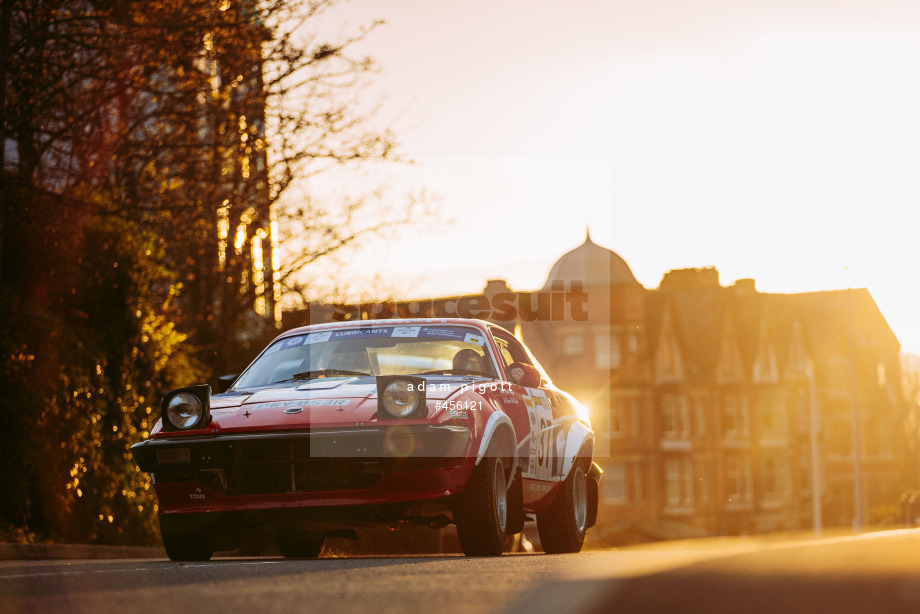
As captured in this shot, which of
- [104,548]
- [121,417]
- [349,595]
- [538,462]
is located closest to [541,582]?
[349,595]

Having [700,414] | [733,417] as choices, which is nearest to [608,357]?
[700,414]

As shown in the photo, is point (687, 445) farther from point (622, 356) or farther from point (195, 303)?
point (195, 303)

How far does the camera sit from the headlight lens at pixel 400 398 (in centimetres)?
740

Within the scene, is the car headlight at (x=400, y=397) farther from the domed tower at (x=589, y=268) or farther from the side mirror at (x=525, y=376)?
the domed tower at (x=589, y=268)

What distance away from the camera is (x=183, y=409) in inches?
306

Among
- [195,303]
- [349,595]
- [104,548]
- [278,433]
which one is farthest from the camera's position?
[195,303]

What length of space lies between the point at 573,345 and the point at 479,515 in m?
60.0

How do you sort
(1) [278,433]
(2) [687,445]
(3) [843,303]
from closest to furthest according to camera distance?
1. (1) [278,433]
2. (2) [687,445]
3. (3) [843,303]

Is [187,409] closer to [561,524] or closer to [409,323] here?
[409,323]

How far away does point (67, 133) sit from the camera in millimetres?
16297

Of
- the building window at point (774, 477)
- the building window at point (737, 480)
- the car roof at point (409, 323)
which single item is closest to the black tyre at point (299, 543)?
the car roof at point (409, 323)

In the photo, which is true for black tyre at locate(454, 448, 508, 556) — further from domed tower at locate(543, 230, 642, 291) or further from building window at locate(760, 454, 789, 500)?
building window at locate(760, 454, 789, 500)

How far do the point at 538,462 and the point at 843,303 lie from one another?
2915 inches

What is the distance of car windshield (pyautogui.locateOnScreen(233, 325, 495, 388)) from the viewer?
888 centimetres
